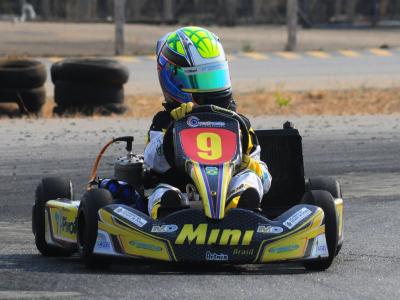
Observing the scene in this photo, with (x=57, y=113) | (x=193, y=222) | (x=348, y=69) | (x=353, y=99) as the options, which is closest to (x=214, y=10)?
(x=348, y=69)

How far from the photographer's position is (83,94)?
14211 mm

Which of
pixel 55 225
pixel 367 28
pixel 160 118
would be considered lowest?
pixel 367 28

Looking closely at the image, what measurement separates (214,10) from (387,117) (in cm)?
1703

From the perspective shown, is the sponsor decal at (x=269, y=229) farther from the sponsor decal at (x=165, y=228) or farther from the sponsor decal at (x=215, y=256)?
the sponsor decal at (x=165, y=228)

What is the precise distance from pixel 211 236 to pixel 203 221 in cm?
8

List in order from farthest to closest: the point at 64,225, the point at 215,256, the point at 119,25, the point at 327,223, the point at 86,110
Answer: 1. the point at 119,25
2. the point at 86,110
3. the point at 64,225
4. the point at 327,223
5. the point at 215,256

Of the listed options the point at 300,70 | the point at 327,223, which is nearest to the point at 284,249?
the point at 327,223

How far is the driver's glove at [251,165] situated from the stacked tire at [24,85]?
8051mm

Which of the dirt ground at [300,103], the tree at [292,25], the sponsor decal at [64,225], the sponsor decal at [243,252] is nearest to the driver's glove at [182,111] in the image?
the sponsor decal at [64,225]

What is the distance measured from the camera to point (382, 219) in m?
7.69

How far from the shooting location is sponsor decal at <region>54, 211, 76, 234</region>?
20.8 ft

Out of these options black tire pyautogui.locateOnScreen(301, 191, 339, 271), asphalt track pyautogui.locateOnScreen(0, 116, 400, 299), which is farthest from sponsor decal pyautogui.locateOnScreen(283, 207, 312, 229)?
asphalt track pyautogui.locateOnScreen(0, 116, 400, 299)

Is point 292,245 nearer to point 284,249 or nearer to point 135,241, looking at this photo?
point 284,249

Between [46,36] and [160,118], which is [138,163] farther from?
[46,36]
